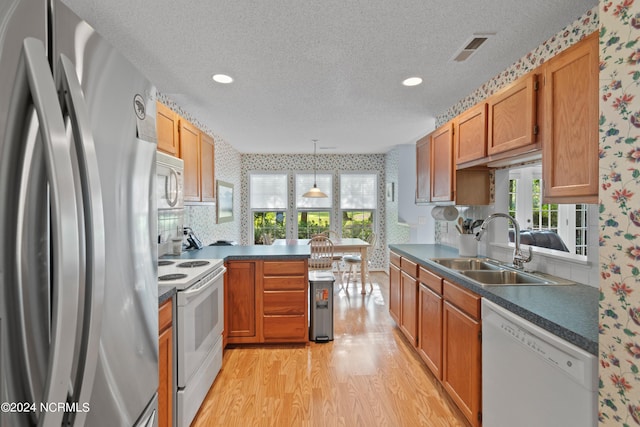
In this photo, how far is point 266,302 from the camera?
114 inches

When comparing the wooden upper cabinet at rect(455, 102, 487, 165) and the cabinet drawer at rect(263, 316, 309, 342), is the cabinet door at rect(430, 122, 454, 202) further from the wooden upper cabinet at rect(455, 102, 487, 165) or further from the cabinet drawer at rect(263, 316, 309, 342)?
the cabinet drawer at rect(263, 316, 309, 342)

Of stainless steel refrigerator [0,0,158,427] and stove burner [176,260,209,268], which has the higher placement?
stainless steel refrigerator [0,0,158,427]

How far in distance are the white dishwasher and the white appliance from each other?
5.53 ft

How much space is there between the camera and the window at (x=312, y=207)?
21.1ft

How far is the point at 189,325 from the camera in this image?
5.98 ft

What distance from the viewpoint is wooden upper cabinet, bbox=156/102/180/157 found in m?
2.15

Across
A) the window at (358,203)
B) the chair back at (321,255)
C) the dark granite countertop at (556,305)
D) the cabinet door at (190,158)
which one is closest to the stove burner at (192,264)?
the cabinet door at (190,158)

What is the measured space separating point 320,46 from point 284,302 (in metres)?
2.19

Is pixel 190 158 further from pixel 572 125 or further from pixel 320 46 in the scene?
pixel 572 125

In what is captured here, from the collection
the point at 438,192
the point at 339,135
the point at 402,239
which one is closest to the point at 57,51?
the point at 438,192

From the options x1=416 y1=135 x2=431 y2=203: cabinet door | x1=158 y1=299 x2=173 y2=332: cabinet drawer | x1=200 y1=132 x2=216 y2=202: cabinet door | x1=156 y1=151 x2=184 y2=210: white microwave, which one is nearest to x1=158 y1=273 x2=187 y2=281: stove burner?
x1=158 y1=299 x2=173 y2=332: cabinet drawer

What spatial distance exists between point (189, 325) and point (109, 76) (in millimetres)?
1490

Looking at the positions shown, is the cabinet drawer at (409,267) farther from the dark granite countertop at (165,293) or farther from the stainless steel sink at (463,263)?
the dark granite countertop at (165,293)

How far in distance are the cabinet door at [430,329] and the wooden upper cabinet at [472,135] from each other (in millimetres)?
1113
